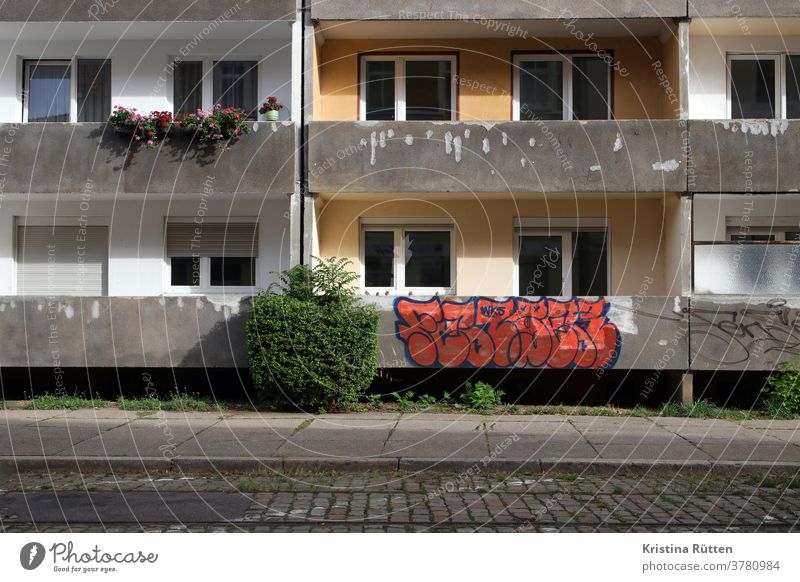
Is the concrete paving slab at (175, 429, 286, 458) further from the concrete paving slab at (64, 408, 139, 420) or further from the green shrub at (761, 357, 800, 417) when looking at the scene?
the green shrub at (761, 357, 800, 417)

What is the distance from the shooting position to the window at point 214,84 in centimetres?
1739

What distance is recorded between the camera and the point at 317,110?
54.8 ft

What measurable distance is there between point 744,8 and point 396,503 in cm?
1171

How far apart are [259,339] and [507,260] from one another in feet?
16.8

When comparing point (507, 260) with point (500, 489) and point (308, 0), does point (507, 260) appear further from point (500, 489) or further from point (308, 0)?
point (500, 489)

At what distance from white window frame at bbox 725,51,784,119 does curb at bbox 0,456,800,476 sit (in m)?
9.04

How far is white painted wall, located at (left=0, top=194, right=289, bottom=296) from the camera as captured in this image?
1728 cm

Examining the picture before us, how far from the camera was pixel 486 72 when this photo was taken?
1723cm

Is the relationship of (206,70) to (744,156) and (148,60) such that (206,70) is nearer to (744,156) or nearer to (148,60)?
(148,60)

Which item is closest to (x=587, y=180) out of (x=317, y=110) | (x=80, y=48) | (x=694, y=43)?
(x=694, y=43)

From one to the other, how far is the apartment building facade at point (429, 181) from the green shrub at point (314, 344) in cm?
111

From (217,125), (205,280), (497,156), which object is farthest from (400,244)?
(217,125)

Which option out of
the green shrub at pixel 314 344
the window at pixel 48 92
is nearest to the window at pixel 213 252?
the green shrub at pixel 314 344

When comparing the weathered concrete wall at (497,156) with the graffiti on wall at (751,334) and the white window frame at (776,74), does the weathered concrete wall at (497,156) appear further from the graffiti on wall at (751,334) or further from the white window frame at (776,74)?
the graffiti on wall at (751,334)
